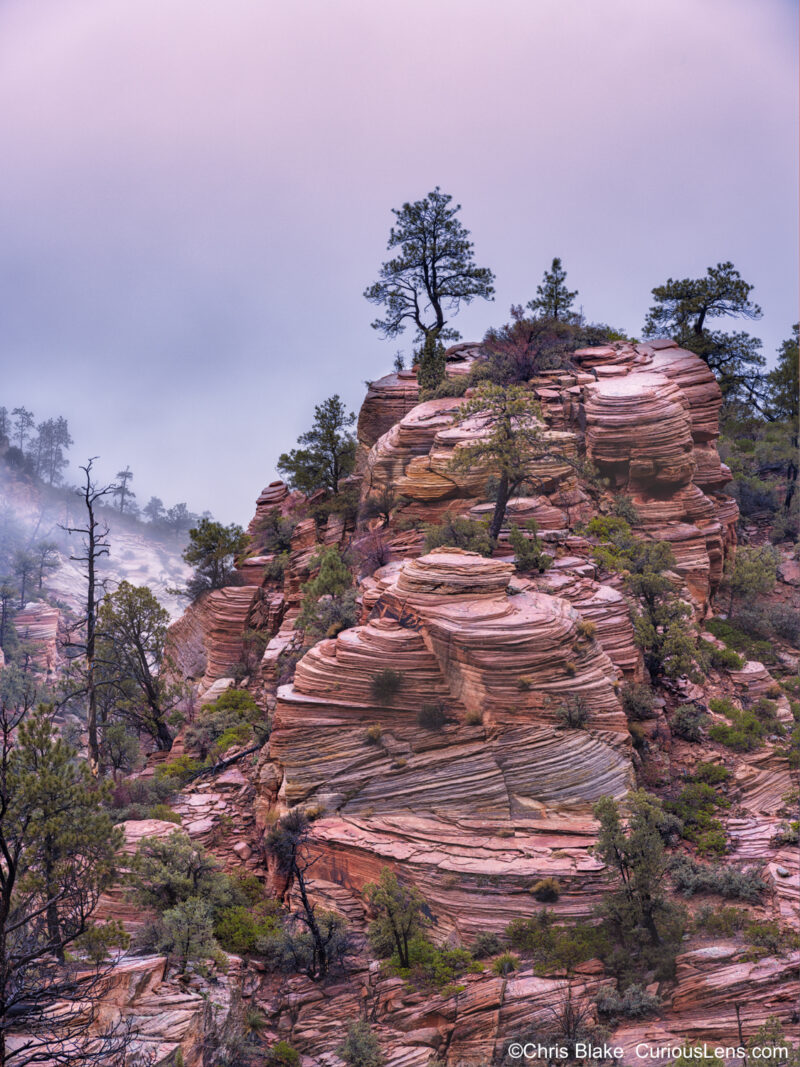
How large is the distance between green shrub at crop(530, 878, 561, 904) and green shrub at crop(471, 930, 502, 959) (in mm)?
1263

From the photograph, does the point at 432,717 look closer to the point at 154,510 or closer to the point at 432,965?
the point at 432,965

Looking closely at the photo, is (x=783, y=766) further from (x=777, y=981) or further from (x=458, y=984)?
(x=458, y=984)

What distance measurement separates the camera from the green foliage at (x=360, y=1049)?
36.7 ft

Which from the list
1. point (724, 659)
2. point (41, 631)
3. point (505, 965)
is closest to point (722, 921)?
point (505, 965)

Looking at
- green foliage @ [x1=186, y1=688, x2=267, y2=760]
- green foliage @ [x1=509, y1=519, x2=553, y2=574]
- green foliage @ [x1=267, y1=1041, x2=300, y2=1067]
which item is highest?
green foliage @ [x1=509, y1=519, x2=553, y2=574]

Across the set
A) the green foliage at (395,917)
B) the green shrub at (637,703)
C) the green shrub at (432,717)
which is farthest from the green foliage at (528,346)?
the green foliage at (395,917)

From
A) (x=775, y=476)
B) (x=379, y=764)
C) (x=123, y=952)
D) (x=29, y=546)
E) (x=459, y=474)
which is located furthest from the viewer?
(x=29, y=546)

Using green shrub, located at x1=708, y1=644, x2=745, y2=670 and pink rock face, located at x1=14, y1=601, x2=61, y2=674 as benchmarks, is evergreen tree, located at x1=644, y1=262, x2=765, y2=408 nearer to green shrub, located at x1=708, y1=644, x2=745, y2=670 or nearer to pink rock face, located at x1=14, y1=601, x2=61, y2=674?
green shrub, located at x1=708, y1=644, x2=745, y2=670

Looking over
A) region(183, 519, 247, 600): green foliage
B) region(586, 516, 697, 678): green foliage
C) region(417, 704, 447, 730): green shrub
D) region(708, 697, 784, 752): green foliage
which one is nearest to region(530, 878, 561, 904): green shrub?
region(417, 704, 447, 730): green shrub

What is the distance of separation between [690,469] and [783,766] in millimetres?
13088

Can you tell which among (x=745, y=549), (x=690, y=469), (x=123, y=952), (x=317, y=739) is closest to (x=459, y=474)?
(x=690, y=469)

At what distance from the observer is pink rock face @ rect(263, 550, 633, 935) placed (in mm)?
14820

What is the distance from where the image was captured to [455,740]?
1614 centimetres

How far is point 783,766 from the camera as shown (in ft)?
56.5
